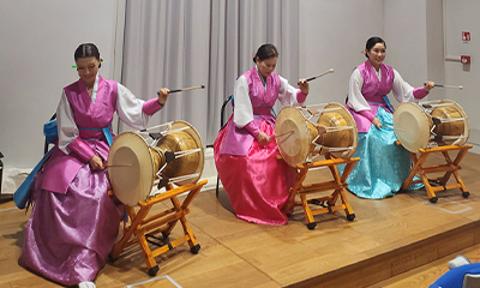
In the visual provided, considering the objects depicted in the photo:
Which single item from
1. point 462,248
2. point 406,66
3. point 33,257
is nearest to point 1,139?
point 33,257

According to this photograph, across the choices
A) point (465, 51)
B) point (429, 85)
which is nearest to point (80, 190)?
point (429, 85)

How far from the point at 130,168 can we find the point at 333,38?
3726mm

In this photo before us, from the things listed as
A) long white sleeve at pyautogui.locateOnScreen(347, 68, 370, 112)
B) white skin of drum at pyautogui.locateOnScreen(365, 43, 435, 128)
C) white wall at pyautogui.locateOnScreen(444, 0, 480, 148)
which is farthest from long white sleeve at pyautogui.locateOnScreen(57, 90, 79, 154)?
white wall at pyautogui.locateOnScreen(444, 0, 480, 148)

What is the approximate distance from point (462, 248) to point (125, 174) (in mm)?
2218

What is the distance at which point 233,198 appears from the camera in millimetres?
3277

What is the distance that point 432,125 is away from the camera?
349 centimetres

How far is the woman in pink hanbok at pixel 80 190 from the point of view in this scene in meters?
2.40

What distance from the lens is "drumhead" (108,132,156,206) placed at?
7.55 ft

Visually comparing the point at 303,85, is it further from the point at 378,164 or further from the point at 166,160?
the point at 166,160

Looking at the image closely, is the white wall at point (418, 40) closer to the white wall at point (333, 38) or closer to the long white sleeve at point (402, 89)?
the white wall at point (333, 38)

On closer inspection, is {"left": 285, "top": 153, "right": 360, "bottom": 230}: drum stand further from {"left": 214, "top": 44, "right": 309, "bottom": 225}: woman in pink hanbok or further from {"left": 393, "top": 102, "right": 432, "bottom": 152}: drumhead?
{"left": 393, "top": 102, "right": 432, "bottom": 152}: drumhead

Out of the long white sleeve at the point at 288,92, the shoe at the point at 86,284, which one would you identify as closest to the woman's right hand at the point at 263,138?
the long white sleeve at the point at 288,92

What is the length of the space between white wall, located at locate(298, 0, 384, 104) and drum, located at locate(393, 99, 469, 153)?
1.87 metres

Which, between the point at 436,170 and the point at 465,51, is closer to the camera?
the point at 436,170
